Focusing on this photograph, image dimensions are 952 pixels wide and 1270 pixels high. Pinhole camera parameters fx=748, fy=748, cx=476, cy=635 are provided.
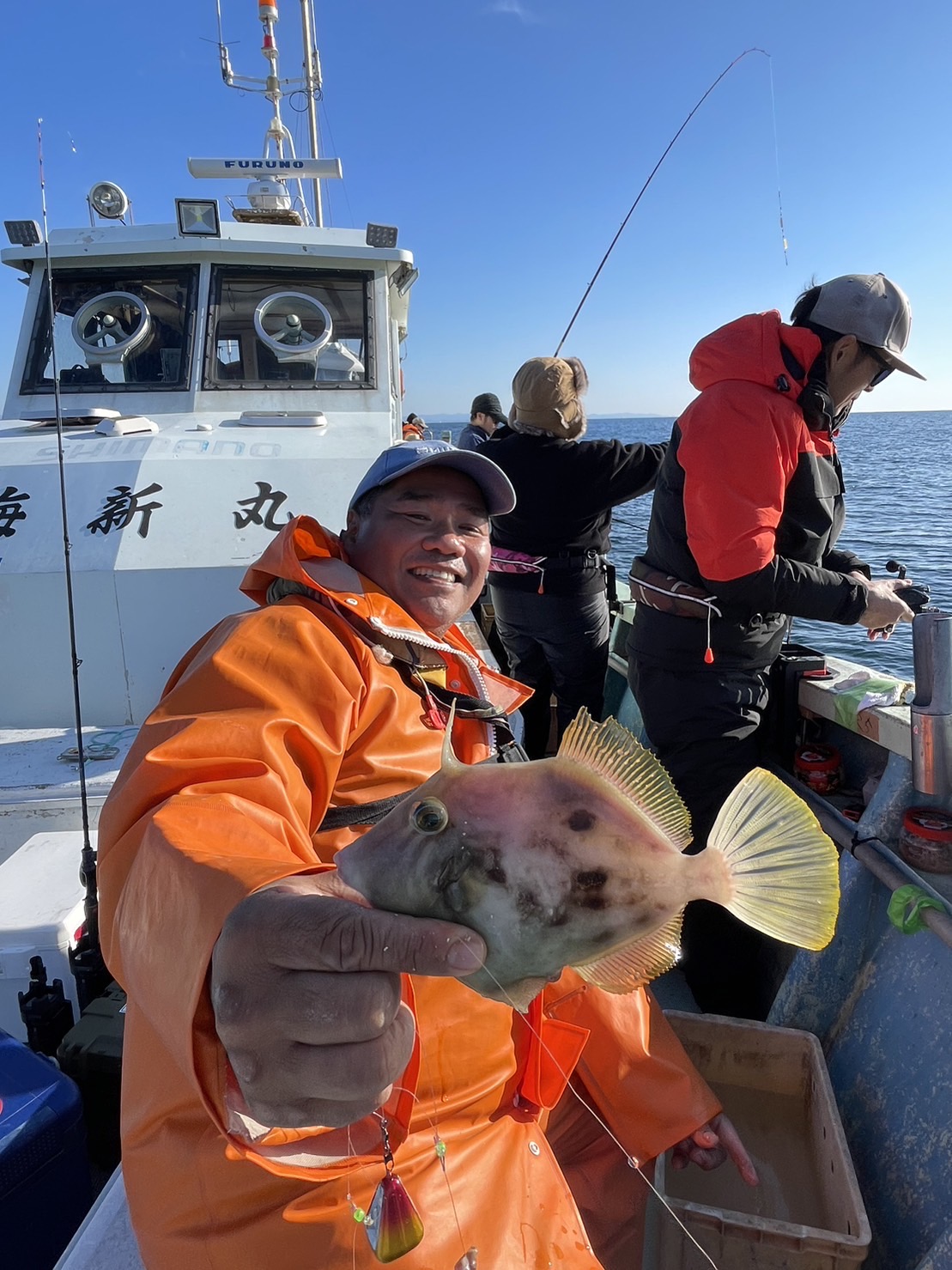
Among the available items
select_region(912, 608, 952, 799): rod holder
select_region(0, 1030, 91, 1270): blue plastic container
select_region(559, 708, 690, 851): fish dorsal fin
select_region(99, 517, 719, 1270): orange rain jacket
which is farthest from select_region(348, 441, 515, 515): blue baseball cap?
select_region(0, 1030, 91, 1270): blue plastic container

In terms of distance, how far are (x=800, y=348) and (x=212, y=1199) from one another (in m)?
2.91

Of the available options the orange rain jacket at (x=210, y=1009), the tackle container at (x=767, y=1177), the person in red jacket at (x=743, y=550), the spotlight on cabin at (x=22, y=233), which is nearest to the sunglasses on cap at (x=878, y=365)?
the person in red jacket at (x=743, y=550)

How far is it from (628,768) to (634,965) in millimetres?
294

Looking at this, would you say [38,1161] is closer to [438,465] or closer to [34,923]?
[34,923]

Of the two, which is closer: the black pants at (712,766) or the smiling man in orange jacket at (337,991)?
the smiling man in orange jacket at (337,991)

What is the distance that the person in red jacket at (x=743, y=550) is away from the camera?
257 cm

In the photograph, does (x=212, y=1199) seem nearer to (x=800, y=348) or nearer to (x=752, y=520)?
(x=752, y=520)

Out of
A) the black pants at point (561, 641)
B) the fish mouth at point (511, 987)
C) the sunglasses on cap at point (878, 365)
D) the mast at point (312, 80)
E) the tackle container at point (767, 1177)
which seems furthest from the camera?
the mast at point (312, 80)

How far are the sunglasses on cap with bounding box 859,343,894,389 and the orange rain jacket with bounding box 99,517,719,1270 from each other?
1.97 metres

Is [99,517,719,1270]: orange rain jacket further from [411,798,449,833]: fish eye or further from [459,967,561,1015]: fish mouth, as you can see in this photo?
[459,967,561,1015]: fish mouth

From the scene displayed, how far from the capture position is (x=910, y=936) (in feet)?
8.04

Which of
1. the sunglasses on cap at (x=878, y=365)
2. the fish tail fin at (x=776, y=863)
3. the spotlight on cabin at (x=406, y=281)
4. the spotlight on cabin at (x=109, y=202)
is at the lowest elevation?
the fish tail fin at (x=776, y=863)

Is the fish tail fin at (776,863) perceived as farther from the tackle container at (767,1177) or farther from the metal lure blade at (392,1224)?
the tackle container at (767,1177)

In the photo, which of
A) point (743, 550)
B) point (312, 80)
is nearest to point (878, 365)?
point (743, 550)
